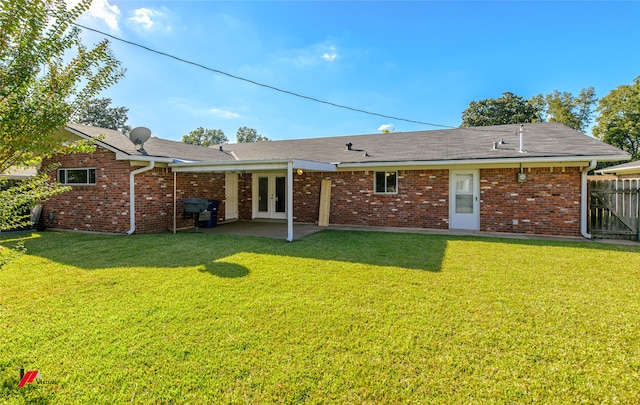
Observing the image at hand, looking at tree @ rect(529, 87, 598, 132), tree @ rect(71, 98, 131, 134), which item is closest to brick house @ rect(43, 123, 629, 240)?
tree @ rect(529, 87, 598, 132)

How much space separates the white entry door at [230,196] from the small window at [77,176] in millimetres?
4588

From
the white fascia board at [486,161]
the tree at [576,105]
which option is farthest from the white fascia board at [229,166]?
the tree at [576,105]

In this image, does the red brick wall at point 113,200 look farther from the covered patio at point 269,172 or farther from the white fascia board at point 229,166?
the white fascia board at point 229,166

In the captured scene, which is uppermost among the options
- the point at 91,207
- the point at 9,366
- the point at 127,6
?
the point at 127,6

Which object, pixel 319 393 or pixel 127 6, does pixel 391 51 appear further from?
pixel 319 393

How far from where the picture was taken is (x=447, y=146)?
1163 cm

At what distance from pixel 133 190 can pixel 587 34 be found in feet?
54.5

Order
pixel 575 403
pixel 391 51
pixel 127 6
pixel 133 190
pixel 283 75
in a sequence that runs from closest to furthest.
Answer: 1. pixel 575 403
2. pixel 127 6
3. pixel 133 190
4. pixel 283 75
5. pixel 391 51

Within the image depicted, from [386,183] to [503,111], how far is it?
25.4 metres

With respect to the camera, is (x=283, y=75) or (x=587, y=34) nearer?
(x=587, y=34)

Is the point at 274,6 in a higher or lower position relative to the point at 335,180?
higher

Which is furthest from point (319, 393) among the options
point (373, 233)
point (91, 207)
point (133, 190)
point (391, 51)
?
point (391, 51)

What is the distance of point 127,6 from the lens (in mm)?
7812

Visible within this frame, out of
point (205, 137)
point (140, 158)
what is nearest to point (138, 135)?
point (140, 158)
